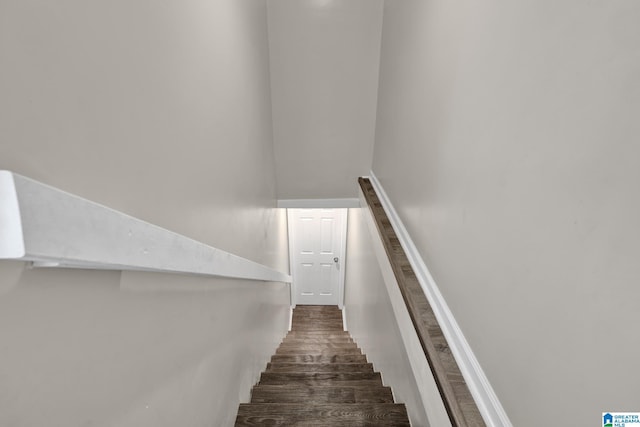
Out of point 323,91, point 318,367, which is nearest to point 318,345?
point 318,367

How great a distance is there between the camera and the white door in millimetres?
5023

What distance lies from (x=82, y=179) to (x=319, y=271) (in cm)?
501

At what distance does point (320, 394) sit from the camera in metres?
2.09

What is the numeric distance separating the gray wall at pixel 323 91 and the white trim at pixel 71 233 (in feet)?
8.46

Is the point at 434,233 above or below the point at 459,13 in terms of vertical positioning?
below

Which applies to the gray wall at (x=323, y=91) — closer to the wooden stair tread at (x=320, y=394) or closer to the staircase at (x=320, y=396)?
the staircase at (x=320, y=396)

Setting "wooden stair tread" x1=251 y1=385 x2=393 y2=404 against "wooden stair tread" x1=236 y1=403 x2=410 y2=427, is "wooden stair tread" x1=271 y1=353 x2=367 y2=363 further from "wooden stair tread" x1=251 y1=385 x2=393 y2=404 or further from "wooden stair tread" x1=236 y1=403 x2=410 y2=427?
"wooden stair tread" x1=236 y1=403 x2=410 y2=427

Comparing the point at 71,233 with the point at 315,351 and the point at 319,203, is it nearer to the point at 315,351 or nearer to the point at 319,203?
the point at 319,203

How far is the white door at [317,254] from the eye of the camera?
5.02 metres

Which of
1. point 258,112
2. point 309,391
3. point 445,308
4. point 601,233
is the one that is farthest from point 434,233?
point 258,112

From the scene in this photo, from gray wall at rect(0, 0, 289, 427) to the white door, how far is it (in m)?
3.53

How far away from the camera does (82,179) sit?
542mm

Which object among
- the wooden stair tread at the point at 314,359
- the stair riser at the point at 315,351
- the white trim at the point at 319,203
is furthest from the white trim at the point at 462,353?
the stair riser at the point at 315,351

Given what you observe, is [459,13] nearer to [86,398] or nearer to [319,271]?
[86,398]
